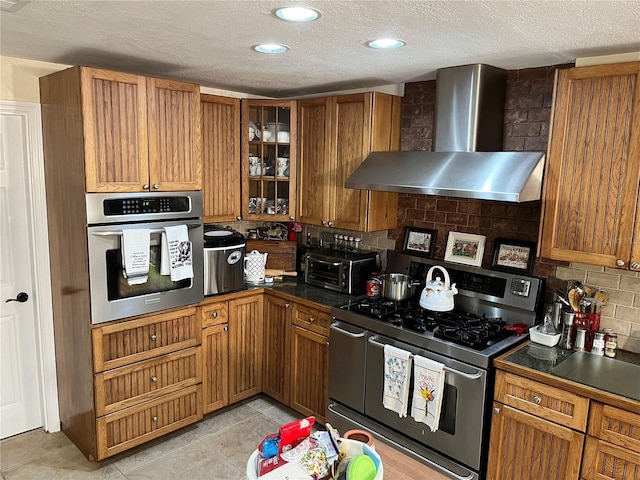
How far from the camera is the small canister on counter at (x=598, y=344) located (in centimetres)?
244

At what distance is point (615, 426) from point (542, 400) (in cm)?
30

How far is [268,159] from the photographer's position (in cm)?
375

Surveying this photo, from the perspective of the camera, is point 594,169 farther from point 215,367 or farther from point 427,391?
point 215,367

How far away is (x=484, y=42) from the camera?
218 centimetres

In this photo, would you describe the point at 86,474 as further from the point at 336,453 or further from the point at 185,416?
the point at 336,453

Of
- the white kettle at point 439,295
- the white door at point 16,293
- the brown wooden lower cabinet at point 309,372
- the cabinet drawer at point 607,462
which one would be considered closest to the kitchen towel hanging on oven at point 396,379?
the white kettle at point 439,295

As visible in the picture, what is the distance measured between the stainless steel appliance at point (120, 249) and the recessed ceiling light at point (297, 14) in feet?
4.70

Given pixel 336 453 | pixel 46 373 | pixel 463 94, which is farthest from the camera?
pixel 46 373

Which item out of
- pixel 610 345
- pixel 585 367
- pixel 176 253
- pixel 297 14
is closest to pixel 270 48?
pixel 297 14

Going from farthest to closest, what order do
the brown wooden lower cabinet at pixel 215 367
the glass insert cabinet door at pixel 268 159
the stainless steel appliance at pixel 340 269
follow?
the glass insert cabinet door at pixel 268 159, the stainless steel appliance at pixel 340 269, the brown wooden lower cabinet at pixel 215 367

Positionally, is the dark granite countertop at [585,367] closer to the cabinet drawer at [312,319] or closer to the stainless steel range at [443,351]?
the stainless steel range at [443,351]

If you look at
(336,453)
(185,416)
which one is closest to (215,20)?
(336,453)

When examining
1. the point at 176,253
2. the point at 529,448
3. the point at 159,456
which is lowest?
the point at 159,456

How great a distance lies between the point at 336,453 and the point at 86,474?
2.12m
